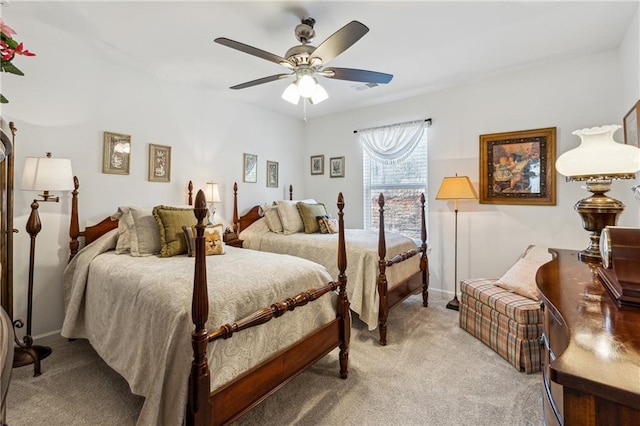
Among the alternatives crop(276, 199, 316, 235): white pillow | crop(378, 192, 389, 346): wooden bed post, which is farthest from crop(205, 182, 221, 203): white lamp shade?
crop(378, 192, 389, 346): wooden bed post

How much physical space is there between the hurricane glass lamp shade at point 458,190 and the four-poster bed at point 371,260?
41cm

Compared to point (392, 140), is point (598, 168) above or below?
below

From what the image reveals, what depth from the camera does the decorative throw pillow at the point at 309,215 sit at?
3754mm

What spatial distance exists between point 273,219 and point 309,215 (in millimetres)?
480

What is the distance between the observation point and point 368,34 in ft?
8.44

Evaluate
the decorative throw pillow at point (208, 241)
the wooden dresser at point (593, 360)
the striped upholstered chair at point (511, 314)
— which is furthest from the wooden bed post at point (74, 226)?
the striped upholstered chair at point (511, 314)

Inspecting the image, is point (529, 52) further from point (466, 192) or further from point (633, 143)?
point (466, 192)

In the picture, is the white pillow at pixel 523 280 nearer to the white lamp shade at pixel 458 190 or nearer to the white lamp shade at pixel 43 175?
the white lamp shade at pixel 458 190

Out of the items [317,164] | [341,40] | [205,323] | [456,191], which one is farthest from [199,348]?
[317,164]

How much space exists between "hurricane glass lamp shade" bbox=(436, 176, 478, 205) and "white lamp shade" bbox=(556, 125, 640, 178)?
1980 mm

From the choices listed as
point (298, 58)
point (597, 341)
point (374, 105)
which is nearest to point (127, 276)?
point (298, 58)

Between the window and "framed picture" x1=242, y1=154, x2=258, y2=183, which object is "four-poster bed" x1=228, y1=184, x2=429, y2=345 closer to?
"framed picture" x1=242, y1=154, x2=258, y2=183

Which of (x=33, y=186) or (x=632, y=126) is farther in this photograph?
(x=632, y=126)

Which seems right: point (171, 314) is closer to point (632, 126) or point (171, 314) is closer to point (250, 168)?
point (250, 168)
